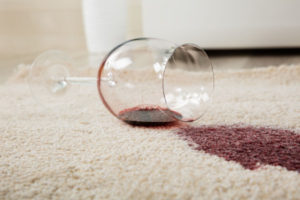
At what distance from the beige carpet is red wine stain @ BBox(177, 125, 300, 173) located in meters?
0.02

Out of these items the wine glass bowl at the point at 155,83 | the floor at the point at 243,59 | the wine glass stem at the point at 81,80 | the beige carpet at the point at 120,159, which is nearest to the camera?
the beige carpet at the point at 120,159

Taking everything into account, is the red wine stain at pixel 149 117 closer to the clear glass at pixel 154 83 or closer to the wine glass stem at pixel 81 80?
the clear glass at pixel 154 83

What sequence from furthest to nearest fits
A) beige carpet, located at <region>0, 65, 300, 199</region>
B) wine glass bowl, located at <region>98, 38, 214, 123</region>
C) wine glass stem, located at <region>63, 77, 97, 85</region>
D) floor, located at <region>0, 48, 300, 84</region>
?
floor, located at <region>0, 48, 300, 84</region>, wine glass stem, located at <region>63, 77, 97, 85</region>, wine glass bowl, located at <region>98, 38, 214, 123</region>, beige carpet, located at <region>0, 65, 300, 199</region>

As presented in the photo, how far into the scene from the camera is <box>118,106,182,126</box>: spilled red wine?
64 cm

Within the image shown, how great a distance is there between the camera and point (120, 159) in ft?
1.74

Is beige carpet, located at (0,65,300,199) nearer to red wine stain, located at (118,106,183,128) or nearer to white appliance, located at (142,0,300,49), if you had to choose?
red wine stain, located at (118,106,183,128)

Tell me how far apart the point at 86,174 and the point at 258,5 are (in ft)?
4.07

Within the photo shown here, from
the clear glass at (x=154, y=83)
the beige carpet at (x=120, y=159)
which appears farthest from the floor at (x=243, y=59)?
the clear glass at (x=154, y=83)

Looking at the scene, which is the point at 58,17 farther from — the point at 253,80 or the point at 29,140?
the point at 29,140

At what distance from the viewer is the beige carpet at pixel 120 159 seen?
43cm

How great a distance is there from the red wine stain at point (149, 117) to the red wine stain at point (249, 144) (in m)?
0.04

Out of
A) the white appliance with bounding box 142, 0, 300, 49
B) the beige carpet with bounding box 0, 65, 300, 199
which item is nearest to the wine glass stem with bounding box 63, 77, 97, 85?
the beige carpet with bounding box 0, 65, 300, 199

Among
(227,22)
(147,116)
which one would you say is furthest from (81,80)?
(227,22)

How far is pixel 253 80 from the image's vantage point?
1.15m
